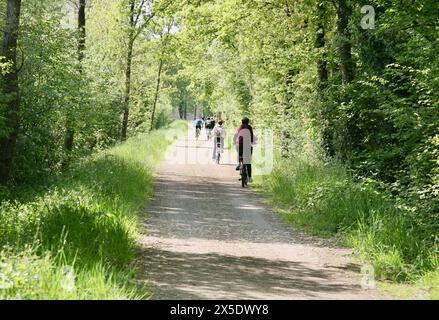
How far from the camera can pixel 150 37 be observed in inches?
1305

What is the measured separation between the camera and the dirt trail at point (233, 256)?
7.43 meters

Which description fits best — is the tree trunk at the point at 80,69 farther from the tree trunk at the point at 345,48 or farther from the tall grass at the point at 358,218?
the tree trunk at the point at 345,48

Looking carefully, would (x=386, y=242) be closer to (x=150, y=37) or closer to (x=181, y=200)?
(x=181, y=200)

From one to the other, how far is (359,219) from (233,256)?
305cm

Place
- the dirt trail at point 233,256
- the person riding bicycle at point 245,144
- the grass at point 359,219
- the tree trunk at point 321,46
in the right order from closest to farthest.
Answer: the dirt trail at point 233,256 < the grass at point 359,219 < the tree trunk at point 321,46 < the person riding bicycle at point 245,144

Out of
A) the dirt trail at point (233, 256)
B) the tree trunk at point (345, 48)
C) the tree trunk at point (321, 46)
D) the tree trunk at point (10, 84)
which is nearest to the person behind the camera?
the dirt trail at point (233, 256)

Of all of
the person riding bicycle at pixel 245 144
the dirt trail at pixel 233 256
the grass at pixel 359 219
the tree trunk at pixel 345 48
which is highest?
the tree trunk at pixel 345 48

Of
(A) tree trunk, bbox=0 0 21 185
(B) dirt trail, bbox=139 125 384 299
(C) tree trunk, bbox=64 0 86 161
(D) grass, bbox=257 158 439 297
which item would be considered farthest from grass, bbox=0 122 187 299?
(C) tree trunk, bbox=64 0 86 161

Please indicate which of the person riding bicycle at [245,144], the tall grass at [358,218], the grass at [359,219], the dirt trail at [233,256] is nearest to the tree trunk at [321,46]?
the person riding bicycle at [245,144]

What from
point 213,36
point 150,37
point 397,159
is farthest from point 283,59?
point 150,37

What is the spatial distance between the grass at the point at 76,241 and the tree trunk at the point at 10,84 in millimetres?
1097
